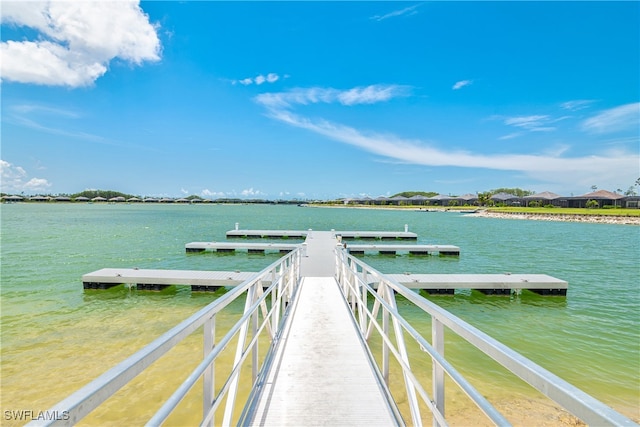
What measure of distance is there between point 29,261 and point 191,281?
11.0 metres

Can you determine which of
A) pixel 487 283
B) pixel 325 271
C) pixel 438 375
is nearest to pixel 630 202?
pixel 487 283

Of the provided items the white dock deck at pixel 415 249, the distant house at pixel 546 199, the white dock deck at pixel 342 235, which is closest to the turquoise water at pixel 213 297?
the white dock deck at pixel 415 249

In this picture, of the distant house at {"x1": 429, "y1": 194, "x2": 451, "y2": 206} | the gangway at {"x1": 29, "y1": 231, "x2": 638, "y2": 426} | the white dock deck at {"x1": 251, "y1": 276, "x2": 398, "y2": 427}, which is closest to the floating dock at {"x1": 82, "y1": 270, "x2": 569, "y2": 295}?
the gangway at {"x1": 29, "y1": 231, "x2": 638, "y2": 426}

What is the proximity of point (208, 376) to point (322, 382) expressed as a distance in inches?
59.6

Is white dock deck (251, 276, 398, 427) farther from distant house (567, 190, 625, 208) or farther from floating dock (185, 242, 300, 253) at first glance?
distant house (567, 190, 625, 208)

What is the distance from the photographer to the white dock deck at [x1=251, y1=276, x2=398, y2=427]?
2.66m

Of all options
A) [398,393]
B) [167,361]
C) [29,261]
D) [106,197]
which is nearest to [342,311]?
[398,393]

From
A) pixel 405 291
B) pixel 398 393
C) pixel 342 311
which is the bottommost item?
pixel 398 393

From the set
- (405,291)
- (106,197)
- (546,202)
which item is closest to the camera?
(405,291)

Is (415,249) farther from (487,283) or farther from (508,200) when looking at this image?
(508,200)

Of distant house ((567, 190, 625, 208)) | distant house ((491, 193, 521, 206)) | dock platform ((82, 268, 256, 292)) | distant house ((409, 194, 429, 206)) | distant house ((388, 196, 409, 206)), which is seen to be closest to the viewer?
dock platform ((82, 268, 256, 292))

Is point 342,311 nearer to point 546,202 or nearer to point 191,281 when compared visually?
point 191,281

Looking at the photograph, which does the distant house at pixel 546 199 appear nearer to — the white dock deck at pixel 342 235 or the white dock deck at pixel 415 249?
the white dock deck at pixel 342 235

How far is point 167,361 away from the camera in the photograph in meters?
6.14
